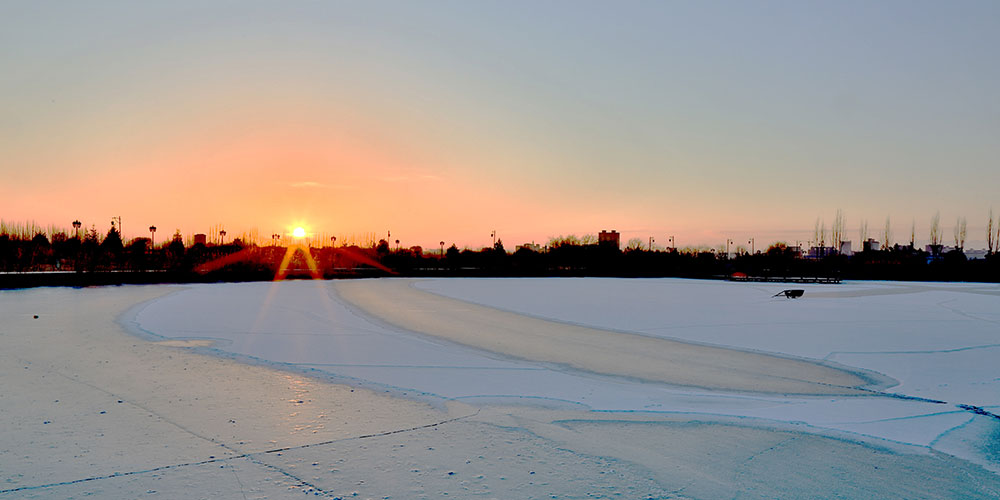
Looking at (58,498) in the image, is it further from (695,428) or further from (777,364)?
(777,364)

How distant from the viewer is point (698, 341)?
572 inches

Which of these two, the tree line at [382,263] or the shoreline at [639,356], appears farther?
the tree line at [382,263]

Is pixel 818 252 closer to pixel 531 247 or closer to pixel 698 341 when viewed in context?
pixel 531 247

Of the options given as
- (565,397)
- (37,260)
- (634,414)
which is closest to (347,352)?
(565,397)

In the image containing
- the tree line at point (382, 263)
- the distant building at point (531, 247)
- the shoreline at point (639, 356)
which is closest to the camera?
the shoreline at point (639, 356)

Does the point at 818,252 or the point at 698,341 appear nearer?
the point at 698,341

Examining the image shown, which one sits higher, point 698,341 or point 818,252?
point 818,252

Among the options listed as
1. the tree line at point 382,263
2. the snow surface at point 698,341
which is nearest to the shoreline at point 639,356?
the snow surface at point 698,341

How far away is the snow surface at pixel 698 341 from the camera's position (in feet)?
26.4

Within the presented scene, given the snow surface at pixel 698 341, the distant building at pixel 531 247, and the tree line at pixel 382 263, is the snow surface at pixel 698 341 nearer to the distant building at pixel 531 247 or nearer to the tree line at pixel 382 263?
the tree line at pixel 382 263

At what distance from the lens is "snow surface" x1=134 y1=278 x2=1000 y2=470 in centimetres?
805

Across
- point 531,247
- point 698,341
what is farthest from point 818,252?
point 698,341

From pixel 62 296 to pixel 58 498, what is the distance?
87.9 feet

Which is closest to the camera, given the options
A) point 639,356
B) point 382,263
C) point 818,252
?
point 639,356
